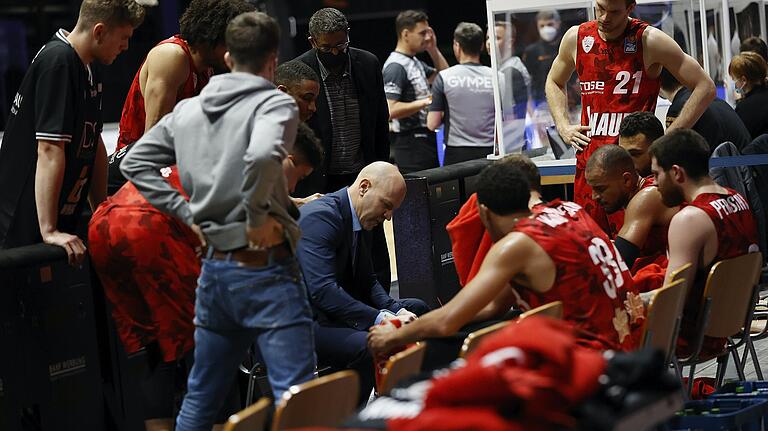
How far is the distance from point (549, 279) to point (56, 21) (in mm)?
10406

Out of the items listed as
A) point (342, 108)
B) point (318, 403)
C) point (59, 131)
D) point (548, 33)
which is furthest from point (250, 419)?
point (548, 33)

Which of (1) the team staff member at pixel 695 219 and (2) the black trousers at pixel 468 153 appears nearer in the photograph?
(1) the team staff member at pixel 695 219

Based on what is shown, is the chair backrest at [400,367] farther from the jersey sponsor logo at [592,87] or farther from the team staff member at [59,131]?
the jersey sponsor logo at [592,87]

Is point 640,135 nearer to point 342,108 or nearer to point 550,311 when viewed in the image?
point 342,108

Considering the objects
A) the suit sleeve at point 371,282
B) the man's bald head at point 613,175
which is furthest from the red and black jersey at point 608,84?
the suit sleeve at point 371,282

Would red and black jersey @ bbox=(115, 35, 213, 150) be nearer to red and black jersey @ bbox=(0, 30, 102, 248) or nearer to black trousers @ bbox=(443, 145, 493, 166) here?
red and black jersey @ bbox=(0, 30, 102, 248)

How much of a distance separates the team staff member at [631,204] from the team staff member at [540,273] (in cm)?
92

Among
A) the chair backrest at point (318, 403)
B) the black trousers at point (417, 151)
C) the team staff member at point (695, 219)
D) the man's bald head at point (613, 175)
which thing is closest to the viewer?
the chair backrest at point (318, 403)

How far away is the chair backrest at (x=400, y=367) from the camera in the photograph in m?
3.01

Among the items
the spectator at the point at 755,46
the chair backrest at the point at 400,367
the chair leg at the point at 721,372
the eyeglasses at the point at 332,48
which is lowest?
the chair leg at the point at 721,372

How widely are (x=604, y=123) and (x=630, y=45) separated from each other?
37cm

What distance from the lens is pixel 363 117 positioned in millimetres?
5738

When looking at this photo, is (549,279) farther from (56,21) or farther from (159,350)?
(56,21)

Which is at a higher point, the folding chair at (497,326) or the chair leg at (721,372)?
the folding chair at (497,326)
